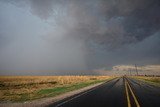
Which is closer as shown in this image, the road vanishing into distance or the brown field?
the road vanishing into distance

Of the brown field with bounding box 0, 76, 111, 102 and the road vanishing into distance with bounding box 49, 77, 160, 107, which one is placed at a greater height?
the brown field with bounding box 0, 76, 111, 102

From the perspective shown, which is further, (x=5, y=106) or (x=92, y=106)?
(x=5, y=106)

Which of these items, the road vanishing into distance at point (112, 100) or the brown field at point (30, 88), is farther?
the brown field at point (30, 88)

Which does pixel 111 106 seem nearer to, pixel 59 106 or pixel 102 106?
pixel 102 106

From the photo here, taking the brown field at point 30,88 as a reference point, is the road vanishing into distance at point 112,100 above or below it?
below

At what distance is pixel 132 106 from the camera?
10.2m

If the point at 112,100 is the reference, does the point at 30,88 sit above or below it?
above

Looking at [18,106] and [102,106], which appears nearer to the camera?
[102,106]

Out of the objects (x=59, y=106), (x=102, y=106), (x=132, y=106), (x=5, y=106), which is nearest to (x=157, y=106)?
(x=132, y=106)

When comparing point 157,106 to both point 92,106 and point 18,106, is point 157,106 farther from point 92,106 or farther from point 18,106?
point 18,106

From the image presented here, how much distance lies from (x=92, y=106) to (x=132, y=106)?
2.29m

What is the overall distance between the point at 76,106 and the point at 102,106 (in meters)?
1.51

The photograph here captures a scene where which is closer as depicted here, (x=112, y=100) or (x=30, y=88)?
(x=112, y=100)

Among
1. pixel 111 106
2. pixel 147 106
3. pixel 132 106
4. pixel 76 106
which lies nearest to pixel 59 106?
pixel 76 106
